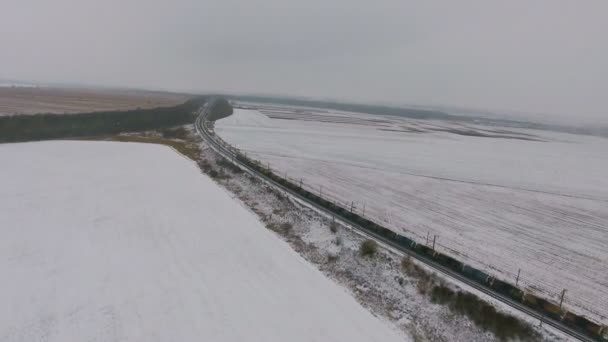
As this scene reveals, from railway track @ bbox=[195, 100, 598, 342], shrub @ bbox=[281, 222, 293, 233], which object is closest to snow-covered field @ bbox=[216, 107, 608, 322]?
railway track @ bbox=[195, 100, 598, 342]


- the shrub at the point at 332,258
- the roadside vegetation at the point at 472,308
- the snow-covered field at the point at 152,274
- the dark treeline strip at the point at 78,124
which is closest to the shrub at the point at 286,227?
the snow-covered field at the point at 152,274

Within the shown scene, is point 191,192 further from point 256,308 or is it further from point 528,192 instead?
point 528,192

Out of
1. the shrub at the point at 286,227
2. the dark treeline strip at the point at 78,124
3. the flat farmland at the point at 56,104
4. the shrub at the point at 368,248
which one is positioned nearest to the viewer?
the shrub at the point at 368,248

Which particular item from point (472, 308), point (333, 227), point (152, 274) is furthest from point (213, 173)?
point (472, 308)

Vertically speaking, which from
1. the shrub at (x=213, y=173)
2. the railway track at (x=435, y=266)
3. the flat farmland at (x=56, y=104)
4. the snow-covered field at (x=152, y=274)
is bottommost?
the snow-covered field at (x=152, y=274)

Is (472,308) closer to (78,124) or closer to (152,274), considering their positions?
(152,274)

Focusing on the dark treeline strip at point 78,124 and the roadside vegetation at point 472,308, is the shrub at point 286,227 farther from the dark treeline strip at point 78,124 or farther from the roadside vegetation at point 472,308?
the dark treeline strip at point 78,124
